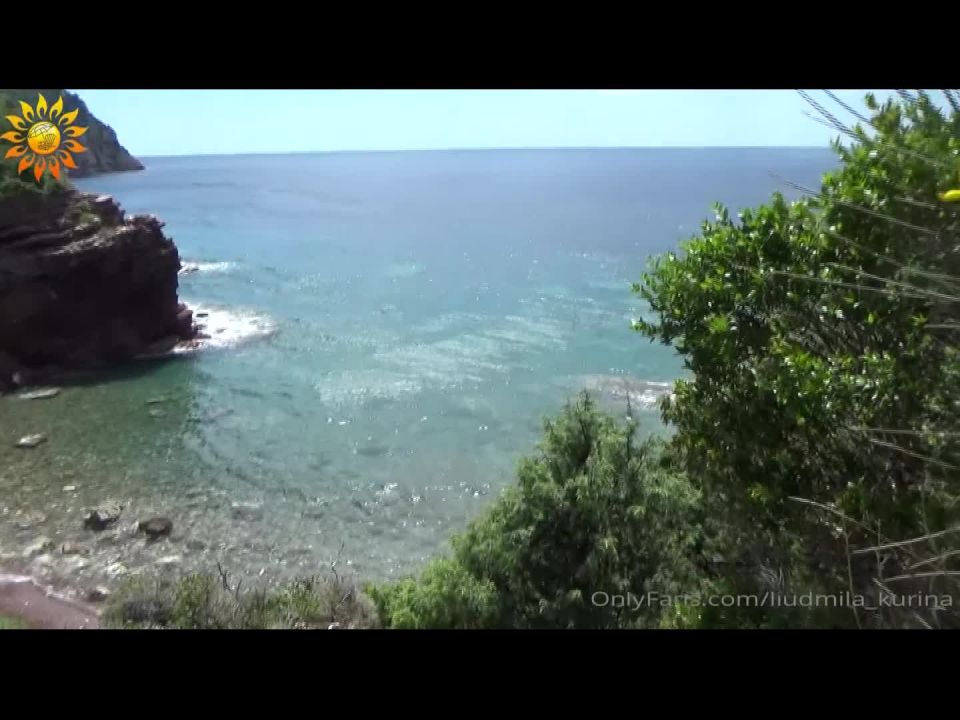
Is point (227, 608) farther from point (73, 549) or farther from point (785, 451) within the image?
point (785, 451)

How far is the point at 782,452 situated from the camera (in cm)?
654

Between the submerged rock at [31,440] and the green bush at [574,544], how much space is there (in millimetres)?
16548

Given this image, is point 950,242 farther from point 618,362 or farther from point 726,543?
point 618,362

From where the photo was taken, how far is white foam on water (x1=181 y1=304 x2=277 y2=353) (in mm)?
32531

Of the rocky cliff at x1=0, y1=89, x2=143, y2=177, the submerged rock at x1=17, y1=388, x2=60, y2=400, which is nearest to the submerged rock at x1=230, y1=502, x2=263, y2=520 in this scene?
the submerged rock at x1=17, y1=388, x2=60, y2=400

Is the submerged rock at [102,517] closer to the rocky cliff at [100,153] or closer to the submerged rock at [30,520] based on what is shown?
the submerged rock at [30,520]

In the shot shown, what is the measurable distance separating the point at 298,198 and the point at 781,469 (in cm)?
8262

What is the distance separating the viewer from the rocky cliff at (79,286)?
84.9ft

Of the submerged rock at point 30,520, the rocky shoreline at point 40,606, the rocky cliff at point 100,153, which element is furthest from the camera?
the rocky cliff at point 100,153

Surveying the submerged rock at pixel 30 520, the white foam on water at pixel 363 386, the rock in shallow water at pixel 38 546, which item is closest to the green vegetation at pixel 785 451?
the rock in shallow water at pixel 38 546

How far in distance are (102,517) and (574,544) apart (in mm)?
13495

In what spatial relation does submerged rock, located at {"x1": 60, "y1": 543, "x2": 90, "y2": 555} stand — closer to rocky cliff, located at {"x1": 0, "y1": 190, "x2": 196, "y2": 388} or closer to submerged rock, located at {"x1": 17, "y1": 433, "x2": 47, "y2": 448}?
submerged rock, located at {"x1": 17, "y1": 433, "x2": 47, "y2": 448}

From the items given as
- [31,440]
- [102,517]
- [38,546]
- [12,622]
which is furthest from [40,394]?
[12,622]

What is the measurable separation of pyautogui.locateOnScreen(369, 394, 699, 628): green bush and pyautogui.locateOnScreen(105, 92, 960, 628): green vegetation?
3 centimetres
